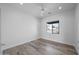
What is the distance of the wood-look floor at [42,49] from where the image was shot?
36.4 inches

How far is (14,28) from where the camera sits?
3.12 feet

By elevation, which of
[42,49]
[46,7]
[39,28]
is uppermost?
[46,7]

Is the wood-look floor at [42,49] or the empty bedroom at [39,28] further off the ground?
the empty bedroom at [39,28]

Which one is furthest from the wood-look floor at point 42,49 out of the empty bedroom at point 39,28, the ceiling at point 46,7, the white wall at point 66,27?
the ceiling at point 46,7

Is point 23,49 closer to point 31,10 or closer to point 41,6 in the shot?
point 31,10

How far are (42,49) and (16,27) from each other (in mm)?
640

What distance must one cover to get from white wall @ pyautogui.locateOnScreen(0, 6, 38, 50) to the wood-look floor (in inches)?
3.6

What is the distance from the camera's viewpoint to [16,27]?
3.19 feet

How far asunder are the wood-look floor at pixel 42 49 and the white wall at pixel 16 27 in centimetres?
9

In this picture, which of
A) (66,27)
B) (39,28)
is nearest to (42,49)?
(39,28)

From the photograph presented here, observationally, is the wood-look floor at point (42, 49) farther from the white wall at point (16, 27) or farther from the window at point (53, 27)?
the window at point (53, 27)

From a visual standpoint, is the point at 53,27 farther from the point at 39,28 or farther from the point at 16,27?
the point at 16,27

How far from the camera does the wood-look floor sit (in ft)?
3.03

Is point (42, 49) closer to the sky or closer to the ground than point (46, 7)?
closer to the ground
